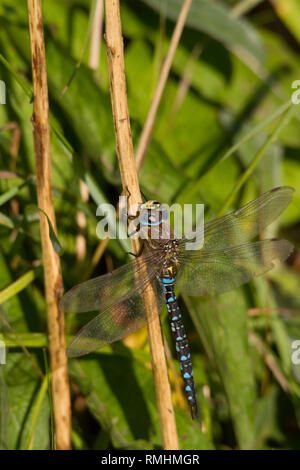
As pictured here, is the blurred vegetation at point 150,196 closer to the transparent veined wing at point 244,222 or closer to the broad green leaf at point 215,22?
the broad green leaf at point 215,22

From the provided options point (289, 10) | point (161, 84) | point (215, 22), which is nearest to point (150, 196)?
point (161, 84)

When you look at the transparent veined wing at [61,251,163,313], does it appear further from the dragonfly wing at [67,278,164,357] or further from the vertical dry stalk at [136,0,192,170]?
the vertical dry stalk at [136,0,192,170]

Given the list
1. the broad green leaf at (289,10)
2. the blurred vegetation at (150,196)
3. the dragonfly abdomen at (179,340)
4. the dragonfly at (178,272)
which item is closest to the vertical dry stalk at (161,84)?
the blurred vegetation at (150,196)

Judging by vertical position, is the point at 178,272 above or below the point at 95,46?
below

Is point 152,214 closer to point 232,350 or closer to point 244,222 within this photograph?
point 244,222

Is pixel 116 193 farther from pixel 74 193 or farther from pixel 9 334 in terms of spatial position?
pixel 9 334

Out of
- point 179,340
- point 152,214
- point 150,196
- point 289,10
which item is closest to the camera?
point 152,214

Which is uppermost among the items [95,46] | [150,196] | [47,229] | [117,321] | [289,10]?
[289,10]

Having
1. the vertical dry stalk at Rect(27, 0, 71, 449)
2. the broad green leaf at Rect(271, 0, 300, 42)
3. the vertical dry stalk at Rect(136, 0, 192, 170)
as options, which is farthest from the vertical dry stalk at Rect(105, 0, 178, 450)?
the broad green leaf at Rect(271, 0, 300, 42)
